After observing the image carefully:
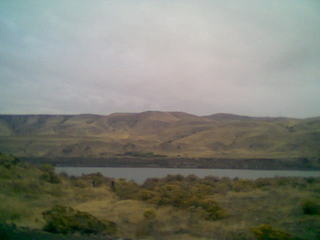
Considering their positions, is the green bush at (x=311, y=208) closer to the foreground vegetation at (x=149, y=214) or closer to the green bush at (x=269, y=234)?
the foreground vegetation at (x=149, y=214)

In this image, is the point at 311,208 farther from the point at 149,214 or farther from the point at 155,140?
the point at 155,140

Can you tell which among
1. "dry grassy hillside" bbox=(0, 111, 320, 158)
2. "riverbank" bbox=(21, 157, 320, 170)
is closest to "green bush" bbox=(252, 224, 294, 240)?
"dry grassy hillside" bbox=(0, 111, 320, 158)

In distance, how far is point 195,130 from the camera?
13375 centimetres

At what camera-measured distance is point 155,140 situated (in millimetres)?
119688

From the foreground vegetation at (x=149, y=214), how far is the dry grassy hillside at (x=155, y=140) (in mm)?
38823

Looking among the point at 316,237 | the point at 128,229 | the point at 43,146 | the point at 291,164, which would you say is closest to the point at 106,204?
the point at 128,229

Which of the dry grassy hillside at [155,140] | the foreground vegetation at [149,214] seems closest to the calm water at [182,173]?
the dry grassy hillside at [155,140]

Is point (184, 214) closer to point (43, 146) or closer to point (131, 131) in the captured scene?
point (43, 146)

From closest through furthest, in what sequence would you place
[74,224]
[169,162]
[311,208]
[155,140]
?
[74,224], [311,208], [169,162], [155,140]

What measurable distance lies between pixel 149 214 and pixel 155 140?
10362 cm

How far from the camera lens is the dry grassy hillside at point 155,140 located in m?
78.1

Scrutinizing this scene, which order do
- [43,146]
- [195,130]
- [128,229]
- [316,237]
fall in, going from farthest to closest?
[195,130] → [43,146] → [128,229] → [316,237]

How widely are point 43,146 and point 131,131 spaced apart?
66477mm

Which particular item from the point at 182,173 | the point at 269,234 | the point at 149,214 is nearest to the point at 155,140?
the point at 182,173
